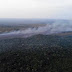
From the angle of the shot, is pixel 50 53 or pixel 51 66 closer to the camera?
pixel 51 66

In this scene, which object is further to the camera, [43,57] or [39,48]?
A: [39,48]

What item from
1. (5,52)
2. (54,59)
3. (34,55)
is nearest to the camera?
(54,59)

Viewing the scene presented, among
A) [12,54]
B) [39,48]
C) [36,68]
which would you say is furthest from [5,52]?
[36,68]

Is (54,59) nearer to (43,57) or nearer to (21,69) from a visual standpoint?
(43,57)

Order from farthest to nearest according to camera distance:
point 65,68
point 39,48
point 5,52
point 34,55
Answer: point 39,48 < point 5,52 < point 34,55 < point 65,68

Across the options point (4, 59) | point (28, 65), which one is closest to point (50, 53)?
point (28, 65)

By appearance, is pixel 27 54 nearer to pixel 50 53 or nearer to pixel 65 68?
pixel 50 53

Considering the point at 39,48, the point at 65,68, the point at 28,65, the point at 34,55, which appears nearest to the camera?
the point at 65,68

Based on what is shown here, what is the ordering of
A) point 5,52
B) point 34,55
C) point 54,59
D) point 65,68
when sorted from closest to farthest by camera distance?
point 65,68, point 54,59, point 34,55, point 5,52
